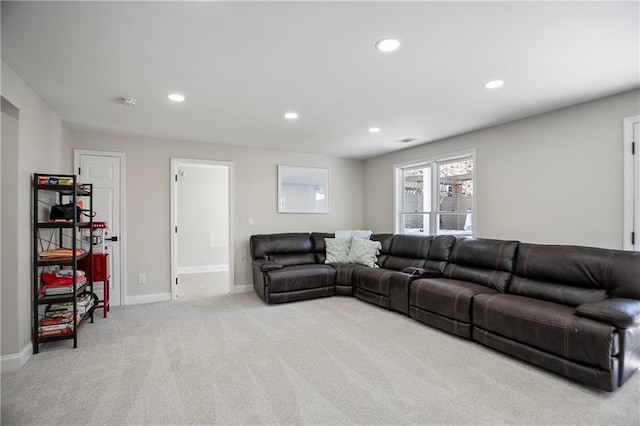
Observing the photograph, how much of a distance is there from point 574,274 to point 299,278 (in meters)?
3.12

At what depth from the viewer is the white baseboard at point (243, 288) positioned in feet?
17.1

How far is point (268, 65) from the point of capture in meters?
2.43

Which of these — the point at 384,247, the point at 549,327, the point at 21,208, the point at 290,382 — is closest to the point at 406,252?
the point at 384,247

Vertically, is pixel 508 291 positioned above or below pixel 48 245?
below

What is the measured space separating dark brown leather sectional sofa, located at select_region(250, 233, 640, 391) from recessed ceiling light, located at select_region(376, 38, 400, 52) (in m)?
2.36

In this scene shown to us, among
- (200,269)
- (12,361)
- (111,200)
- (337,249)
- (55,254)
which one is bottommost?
(200,269)

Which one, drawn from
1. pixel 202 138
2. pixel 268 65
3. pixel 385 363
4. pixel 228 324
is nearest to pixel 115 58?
pixel 268 65

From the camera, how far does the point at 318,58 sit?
2.33m

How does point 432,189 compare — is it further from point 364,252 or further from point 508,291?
point 508,291

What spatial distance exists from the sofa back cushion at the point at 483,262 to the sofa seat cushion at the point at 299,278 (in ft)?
5.56

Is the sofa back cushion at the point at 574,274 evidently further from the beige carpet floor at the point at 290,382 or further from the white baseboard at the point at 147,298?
the white baseboard at the point at 147,298

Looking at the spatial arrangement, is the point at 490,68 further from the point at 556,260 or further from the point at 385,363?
the point at 385,363

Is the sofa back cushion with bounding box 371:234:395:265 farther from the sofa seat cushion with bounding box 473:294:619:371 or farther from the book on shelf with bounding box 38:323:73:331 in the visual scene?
the book on shelf with bounding box 38:323:73:331

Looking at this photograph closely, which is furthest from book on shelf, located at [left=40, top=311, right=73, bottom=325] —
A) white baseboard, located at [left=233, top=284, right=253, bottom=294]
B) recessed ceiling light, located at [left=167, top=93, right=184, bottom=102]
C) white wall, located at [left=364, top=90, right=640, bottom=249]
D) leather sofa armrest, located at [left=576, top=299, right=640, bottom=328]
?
white wall, located at [left=364, top=90, right=640, bottom=249]
